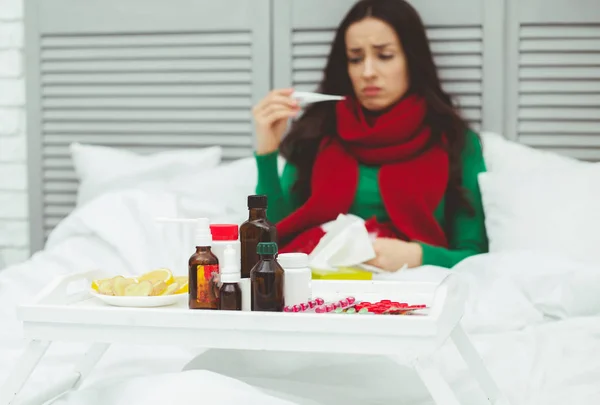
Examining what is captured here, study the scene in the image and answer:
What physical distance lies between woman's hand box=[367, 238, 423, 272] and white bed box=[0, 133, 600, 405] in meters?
0.09

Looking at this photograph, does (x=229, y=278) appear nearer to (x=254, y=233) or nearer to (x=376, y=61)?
(x=254, y=233)

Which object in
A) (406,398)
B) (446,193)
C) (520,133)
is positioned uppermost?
(520,133)

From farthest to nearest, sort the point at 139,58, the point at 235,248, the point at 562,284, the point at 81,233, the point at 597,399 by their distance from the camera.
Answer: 1. the point at 139,58
2. the point at 81,233
3. the point at 562,284
4. the point at 235,248
5. the point at 597,399

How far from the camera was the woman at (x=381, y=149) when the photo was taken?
174cm

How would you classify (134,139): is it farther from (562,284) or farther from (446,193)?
(562,284)

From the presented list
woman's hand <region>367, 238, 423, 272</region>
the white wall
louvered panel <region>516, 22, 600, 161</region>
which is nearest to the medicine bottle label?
woman's hand <region>367, 238, 423, 272</region>

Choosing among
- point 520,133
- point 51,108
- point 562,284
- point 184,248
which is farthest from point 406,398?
point 51,108

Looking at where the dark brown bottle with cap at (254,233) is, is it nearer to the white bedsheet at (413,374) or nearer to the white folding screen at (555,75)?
the white bedsheet at (413,374)

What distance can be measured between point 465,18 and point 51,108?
1269 mm

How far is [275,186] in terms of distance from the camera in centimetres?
177

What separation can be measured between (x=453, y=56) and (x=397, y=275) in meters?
0.85

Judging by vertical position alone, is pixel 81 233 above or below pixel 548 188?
below

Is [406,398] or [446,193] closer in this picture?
[406,398]

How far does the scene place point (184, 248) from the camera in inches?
64.0
